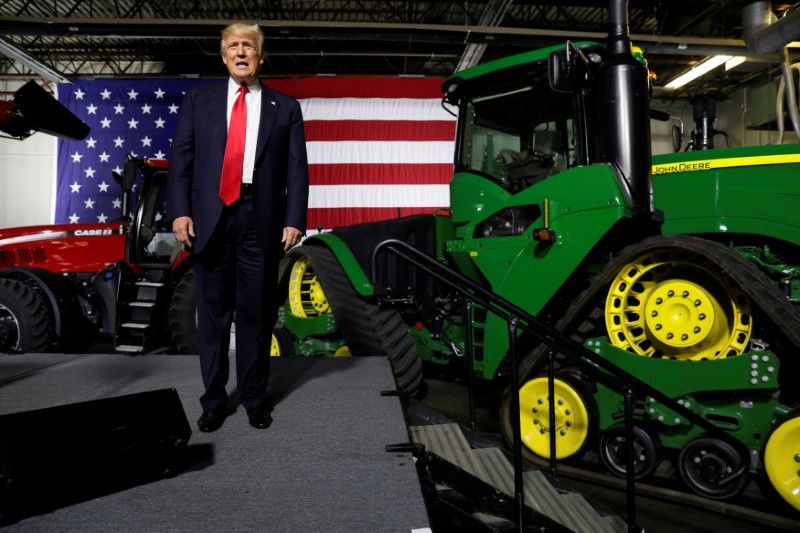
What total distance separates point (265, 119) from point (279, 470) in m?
1.34

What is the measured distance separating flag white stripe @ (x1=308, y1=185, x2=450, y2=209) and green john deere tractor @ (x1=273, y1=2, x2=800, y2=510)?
4293mm

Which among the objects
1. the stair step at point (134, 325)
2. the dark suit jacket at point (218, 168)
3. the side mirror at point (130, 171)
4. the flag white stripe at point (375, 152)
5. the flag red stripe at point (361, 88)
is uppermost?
the flag red stripe at point (361, 88)

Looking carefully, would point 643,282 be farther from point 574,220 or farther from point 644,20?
point 644,20

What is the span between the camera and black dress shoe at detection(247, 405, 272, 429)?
6.64ft

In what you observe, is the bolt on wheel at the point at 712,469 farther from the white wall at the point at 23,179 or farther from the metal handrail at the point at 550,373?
the white wall at the point at 23,179

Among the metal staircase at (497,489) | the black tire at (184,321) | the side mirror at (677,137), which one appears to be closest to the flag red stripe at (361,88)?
the black tire at (184,321)

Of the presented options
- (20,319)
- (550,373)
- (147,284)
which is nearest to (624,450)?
(550,373)

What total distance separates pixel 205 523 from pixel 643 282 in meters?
2.27

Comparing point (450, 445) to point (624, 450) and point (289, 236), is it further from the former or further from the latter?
point (289, 236)

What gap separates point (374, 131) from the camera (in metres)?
8.00

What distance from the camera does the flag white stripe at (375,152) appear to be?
7883mm

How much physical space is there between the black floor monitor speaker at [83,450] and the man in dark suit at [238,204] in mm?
379

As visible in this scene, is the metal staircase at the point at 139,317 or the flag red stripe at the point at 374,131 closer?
the metal staircase at the point at 139,317

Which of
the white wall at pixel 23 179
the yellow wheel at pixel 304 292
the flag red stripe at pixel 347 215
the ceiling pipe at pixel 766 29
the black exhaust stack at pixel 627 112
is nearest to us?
the black exhaust stack at pixel 627 112
